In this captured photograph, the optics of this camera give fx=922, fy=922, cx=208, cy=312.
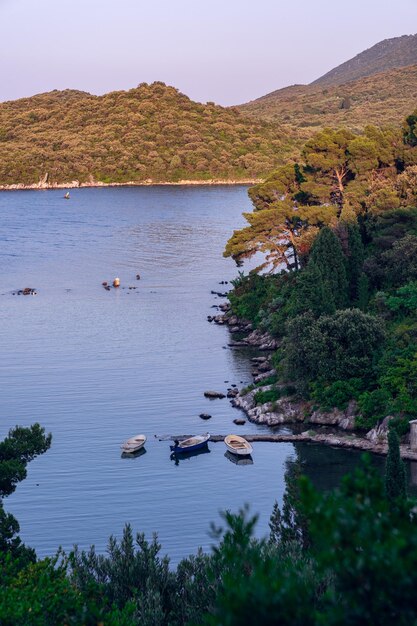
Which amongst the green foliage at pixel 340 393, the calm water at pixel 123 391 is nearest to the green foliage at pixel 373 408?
the green foliage at pixel 340 393

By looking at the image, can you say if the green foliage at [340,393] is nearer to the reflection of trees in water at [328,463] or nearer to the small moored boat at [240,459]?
the reflection of trees in water at [328,463]

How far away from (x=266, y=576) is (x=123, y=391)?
129 ft

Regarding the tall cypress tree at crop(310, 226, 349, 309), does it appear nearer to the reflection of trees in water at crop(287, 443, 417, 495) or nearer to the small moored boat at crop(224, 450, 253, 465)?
the reflection of trees in water at crop(287, 443, 417, 495)

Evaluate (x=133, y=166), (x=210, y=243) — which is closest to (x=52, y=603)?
(x=210, y=243)

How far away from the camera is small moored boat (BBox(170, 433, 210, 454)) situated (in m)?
39.0

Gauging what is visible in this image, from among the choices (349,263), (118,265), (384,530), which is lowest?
(118,265)

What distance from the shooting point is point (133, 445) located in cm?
3944

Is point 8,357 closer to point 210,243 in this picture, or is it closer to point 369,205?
point 369,205

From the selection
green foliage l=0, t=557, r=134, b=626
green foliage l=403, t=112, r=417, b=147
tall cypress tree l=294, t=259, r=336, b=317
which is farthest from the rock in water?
green foliage l=0, t=557, r=134, b=626

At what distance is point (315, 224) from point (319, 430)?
2356 centimetres

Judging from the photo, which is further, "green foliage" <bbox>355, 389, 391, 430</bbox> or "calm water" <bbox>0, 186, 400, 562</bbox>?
"green foliage" <bbox>355, 389, 391, 430</bbox>

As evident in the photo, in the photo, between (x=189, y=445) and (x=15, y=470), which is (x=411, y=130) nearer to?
(x=189, y=445)

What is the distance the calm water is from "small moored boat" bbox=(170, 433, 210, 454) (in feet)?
2.02

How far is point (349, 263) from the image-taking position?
53938 mm
